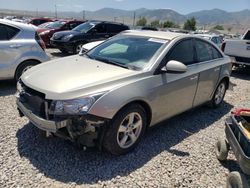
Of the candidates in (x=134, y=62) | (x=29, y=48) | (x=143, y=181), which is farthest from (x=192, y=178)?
(x=29, y=48)

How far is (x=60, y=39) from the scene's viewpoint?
464 inches

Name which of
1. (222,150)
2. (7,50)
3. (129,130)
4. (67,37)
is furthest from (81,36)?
(222,150)

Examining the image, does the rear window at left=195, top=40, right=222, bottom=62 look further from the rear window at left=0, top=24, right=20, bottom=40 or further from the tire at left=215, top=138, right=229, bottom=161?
the rear window at left=0, top=24, right=20, bottom=40

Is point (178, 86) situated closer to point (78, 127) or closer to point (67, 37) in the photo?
point (78, 127)

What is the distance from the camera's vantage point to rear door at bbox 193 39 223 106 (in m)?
4.84

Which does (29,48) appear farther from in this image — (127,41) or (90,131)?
(90,131)

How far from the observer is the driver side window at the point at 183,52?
13.8 feet

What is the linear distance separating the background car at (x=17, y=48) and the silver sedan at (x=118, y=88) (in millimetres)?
2167

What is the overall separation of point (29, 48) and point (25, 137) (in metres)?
2.90

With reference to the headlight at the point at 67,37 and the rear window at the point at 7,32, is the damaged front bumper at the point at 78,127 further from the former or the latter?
the headlight at the point at 67,37

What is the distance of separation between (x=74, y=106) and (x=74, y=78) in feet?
1.70

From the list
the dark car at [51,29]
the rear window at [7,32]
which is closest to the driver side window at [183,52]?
the rear window at [7,32]

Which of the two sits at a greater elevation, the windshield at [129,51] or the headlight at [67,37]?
the windshield at [129,51]

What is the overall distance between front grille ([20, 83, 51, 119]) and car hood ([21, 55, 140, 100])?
65mm
